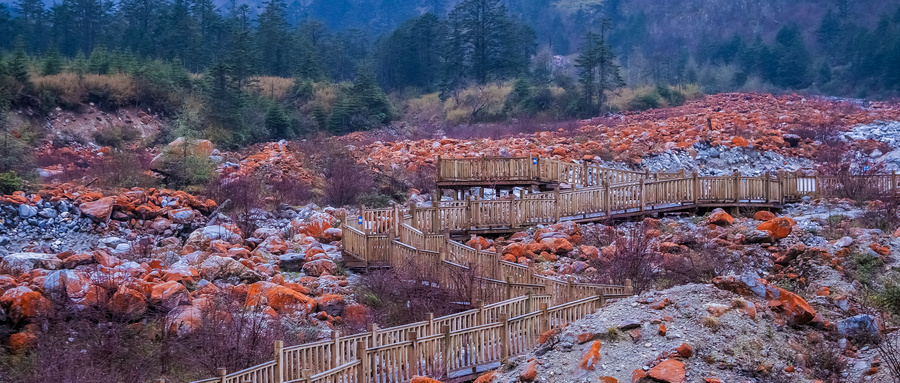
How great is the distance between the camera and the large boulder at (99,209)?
24.4 meters

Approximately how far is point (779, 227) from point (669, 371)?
1006cm

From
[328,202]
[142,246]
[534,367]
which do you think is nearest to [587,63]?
[328,202]

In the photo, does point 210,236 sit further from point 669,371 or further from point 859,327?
point 859,327

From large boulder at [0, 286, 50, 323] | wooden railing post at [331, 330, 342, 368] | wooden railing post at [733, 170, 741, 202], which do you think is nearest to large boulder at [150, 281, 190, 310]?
large boulder at [0, 286, 50, 323]

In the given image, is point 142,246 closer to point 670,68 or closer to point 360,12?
point 670,68

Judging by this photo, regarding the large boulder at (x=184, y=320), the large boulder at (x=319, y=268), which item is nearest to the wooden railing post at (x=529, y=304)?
the large boulder at (x=184, y=320)

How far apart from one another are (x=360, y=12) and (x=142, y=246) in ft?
314

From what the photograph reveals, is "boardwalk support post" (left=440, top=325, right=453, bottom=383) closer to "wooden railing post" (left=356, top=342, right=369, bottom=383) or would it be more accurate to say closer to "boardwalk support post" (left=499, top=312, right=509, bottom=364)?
"boardwalk support post" (left=499, top=312, right=509, bottom=364)

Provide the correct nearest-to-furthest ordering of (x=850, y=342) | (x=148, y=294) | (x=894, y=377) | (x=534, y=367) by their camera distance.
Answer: (x=894, y=377) → (x=534, y=367) → (x=850, y=342) → (x=148, y=294)

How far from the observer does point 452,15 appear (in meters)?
68.1

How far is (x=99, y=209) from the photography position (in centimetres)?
2450

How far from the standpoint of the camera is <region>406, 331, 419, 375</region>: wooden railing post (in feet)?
34.9

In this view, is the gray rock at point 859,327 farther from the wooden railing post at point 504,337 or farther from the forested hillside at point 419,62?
the forested hillside at point 419,62

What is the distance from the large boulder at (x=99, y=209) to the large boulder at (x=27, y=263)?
5.16m
